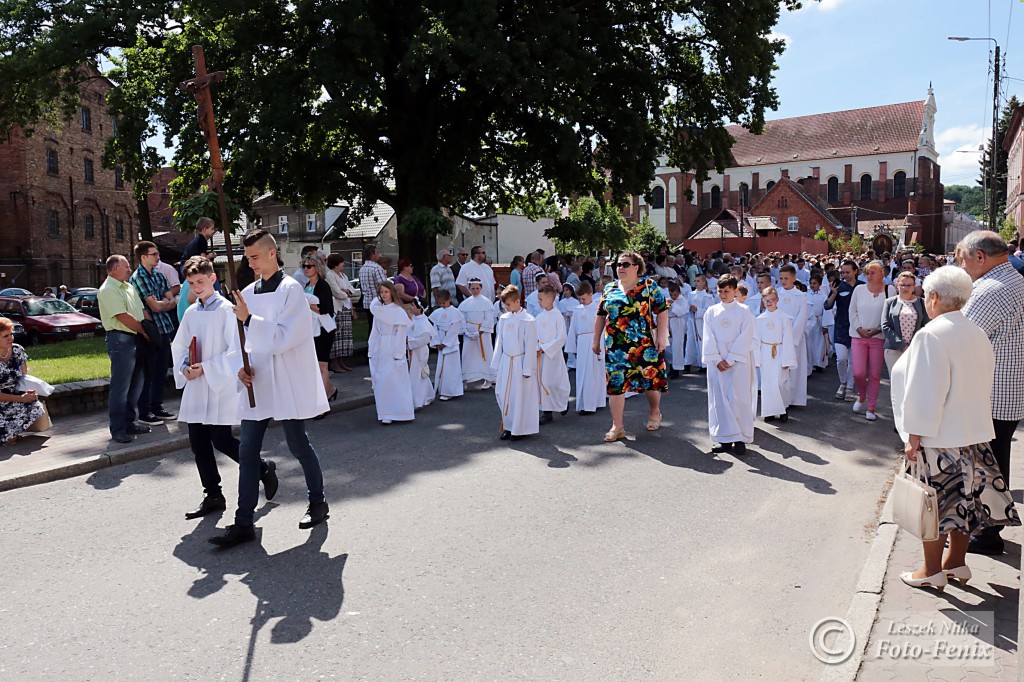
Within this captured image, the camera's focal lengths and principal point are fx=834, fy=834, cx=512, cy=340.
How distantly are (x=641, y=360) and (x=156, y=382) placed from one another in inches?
222

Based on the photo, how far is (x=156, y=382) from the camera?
387 inches

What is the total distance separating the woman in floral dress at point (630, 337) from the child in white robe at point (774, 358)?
5.45 ft

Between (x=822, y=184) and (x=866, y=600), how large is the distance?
101m

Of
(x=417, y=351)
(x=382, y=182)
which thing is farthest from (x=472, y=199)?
(x=417, y=351)

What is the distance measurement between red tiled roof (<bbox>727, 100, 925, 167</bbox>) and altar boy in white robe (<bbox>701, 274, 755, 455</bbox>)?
291ft

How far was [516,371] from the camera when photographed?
9.22 m

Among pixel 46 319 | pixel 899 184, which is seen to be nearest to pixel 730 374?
pixel 46 319

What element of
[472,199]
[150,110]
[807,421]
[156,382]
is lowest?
[807,421]

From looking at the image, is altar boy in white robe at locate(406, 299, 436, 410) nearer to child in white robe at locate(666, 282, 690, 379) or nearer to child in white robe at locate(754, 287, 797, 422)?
child in white robe at locate(754, 287, 797, 422)

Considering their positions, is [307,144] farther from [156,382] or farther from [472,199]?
[156,382]

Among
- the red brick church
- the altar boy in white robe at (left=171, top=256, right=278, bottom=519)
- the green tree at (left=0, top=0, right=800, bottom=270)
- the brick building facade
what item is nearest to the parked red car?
the green tree at (left=0, top=0, right=800, bottom=270)

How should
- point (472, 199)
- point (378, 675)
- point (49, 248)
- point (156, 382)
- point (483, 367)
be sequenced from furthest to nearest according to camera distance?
point (49, 248) < point (472, 199) < point (483, 367) < point (156, 382) < point (378, 675)

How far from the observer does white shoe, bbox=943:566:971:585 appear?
15.2 feet

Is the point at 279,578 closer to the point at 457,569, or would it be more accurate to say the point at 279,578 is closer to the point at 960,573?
the point at 457,569
